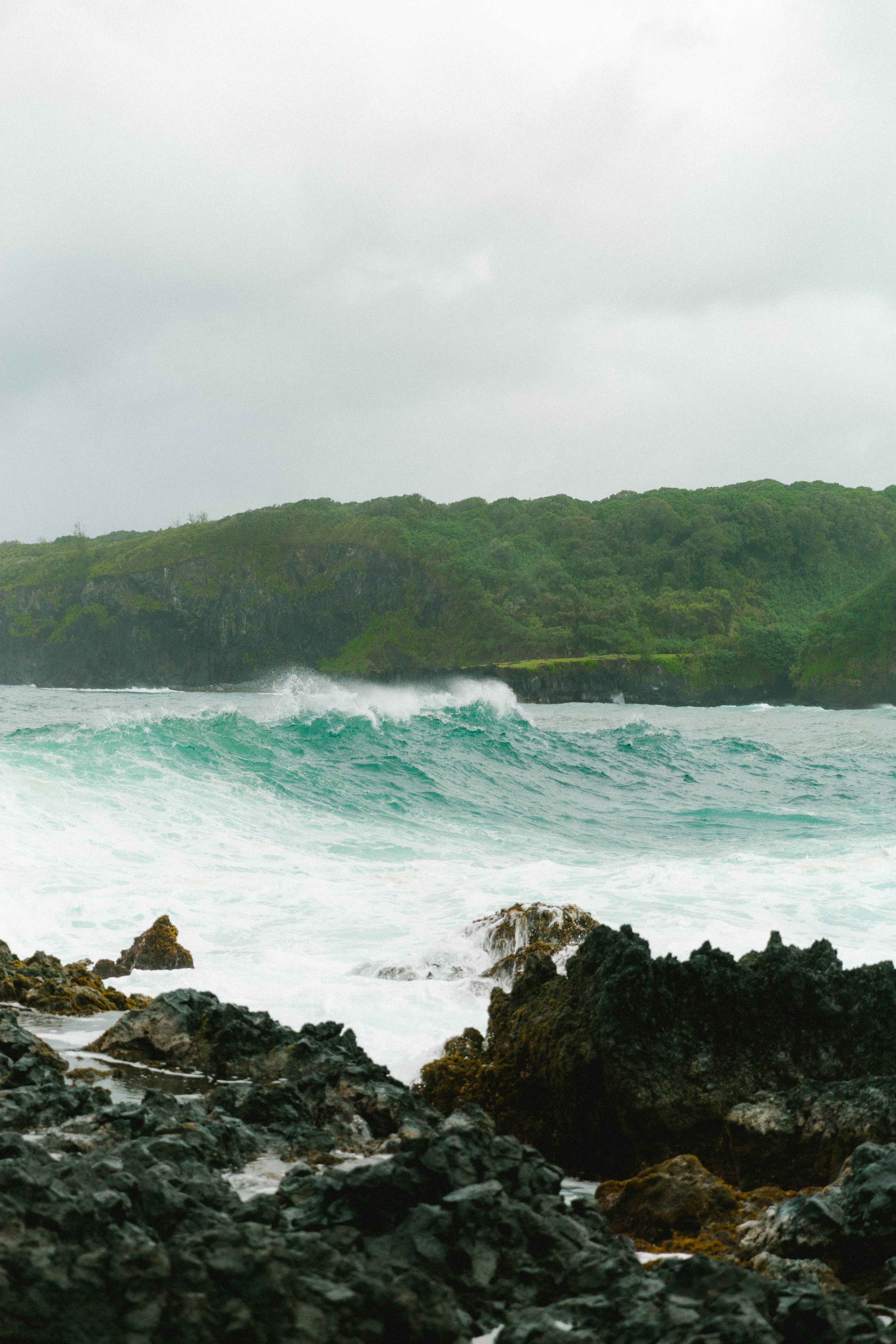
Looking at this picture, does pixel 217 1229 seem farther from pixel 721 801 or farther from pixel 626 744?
pixel 626 744

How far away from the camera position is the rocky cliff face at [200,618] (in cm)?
13125

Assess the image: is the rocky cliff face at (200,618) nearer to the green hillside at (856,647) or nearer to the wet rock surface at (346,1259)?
the green hillside at (856,647)

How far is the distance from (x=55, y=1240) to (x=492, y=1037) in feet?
10.6

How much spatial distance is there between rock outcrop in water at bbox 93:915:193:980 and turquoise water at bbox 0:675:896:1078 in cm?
19

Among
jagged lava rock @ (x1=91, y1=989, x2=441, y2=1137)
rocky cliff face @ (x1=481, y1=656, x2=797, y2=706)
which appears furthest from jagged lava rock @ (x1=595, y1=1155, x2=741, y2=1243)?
rocky cliff face @ (x1=481, y1=656, x2=797, y2=706)

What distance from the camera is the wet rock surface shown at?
223 cm

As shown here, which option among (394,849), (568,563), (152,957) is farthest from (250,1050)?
(568,563)

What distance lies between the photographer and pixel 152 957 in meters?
7.75

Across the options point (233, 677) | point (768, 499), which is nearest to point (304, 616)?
point (233, 677)

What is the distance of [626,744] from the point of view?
3058cm

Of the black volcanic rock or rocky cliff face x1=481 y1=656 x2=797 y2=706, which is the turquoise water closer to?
the black volcanic rock

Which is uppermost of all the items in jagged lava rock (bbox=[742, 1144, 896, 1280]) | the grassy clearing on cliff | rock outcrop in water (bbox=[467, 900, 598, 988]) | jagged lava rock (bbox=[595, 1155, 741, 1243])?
the grassy clearing on cliff

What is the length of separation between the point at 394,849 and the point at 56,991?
813 centimetres

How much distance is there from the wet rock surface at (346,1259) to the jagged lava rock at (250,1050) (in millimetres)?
709
